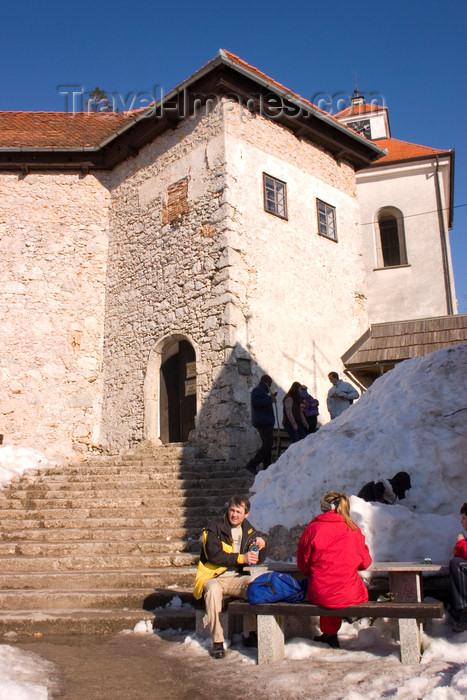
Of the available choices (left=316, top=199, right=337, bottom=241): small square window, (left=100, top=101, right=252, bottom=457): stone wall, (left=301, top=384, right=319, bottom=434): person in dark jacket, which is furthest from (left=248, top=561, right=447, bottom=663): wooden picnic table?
(left=316, top=199, right=337, bottom=241): small square window

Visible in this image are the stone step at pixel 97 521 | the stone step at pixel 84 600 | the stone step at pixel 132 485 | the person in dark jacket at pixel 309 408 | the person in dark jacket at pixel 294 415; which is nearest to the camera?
the stone step at pixel 84 600

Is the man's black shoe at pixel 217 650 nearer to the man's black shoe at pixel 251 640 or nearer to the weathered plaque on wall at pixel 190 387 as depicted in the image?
the man's black shoe at pixel 251 640

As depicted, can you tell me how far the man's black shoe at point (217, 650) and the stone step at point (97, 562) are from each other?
2284mm

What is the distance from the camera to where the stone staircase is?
17.9ft

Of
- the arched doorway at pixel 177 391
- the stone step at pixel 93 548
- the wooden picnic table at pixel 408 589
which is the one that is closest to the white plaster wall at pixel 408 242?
the arched doorway at pixel 177 391

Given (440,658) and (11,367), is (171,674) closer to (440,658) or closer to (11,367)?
(440,658)

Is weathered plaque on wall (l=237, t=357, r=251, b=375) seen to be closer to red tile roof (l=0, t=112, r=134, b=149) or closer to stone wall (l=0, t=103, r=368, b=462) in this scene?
stone wall (l=0, t=103, r=368, b=462)

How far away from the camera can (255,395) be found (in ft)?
33.1

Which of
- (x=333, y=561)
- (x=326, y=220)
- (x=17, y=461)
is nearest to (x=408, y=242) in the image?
(x=326, y=220)

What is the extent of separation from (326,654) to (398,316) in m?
15.1

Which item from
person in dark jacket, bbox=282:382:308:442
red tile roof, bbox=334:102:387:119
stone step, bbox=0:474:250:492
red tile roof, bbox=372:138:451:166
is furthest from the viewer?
red tile roof, bbox=334:102:387:119

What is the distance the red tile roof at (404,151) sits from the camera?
18961 mm

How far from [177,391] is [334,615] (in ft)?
30.8

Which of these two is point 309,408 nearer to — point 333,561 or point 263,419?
point 263,419
